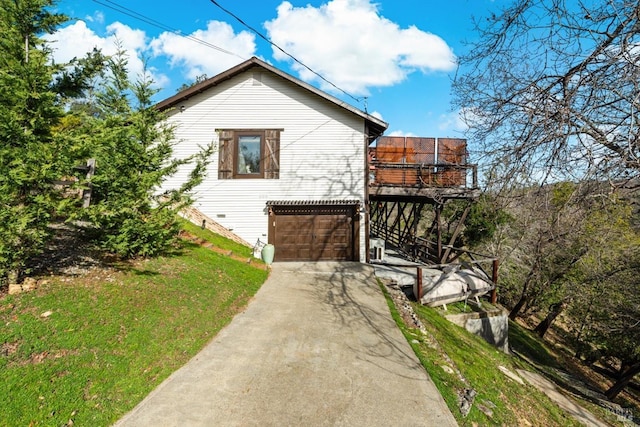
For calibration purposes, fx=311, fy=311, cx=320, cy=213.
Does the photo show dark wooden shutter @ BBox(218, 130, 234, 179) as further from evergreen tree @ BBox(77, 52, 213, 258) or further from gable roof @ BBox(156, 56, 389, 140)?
evergreen tree @ BBox(77, 52, 213, 258)

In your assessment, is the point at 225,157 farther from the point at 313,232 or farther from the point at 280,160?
the point at 313,232

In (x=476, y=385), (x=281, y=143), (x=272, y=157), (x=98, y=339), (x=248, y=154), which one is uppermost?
(x=281, y=143)

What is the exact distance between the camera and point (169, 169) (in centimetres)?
821

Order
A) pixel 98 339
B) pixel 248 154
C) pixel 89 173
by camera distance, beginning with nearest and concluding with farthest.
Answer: pixel 98 339 < pixel 89 173 < pixel 248 154

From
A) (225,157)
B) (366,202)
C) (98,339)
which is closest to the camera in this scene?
(98,339)

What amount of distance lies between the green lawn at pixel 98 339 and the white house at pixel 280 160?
5.70 metres

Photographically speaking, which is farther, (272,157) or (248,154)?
(248,154)

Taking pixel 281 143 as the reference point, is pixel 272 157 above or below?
below

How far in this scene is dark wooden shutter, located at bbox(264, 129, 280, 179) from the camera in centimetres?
1309

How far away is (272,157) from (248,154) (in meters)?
1.08

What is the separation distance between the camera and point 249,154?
13281 millimetres

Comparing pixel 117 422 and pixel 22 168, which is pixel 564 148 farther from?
pixel 22 168

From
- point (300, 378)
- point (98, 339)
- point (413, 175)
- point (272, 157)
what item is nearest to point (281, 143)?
point (272, 157)

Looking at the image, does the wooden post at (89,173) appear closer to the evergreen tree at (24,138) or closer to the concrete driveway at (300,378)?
the evergreen tree at (24,138)
